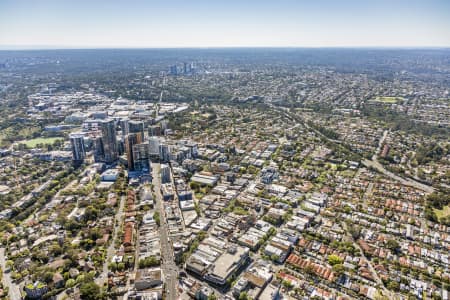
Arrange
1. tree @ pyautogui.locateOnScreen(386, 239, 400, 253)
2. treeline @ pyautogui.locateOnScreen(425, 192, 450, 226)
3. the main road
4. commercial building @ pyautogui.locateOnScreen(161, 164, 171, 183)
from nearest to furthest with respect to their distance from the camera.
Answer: the main road, tree @ pyautogui.locateOnScreen(386, 239, 400, 253), treeline @ pyautogui.locateOnScreen(425, 192, 450, 226), commercial building @ pyautogui.locateOnScreen(161, 164, 171, 183)

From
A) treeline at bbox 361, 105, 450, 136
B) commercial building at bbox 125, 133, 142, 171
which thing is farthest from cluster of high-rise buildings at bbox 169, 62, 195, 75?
commercial building at bbox 125, 133, 142, 171

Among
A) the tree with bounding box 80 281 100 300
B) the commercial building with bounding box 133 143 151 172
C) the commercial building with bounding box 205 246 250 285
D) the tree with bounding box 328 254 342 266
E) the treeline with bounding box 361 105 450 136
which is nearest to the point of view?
the tree with bounding box 80 281 100 300

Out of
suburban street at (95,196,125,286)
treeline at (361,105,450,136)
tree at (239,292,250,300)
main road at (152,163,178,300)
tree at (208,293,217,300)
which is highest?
treeline at (361,105,450,136)

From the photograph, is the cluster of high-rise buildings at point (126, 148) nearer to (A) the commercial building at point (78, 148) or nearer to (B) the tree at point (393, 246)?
(A) the commercial building at point (78, 148)

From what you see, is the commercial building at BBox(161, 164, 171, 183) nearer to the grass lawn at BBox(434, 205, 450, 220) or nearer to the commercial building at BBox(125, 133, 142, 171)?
the commercial building at BBox(125, 133, 142, 171)

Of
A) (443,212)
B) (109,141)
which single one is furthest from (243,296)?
(109,141)

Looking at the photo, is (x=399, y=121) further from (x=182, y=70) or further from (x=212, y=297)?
(x=182, y=70)

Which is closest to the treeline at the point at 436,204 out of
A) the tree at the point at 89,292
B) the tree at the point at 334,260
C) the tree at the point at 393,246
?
the tree at the point at 393,246

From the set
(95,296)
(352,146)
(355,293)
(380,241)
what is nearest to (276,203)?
(380,241)

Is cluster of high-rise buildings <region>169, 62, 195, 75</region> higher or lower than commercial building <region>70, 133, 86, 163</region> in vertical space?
higher

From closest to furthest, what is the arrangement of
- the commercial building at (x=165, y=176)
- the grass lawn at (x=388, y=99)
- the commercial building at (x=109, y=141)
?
the commercial building at (x=165, y=176) < the commercial building at (x=109, y=141) < the grass lawn at (x=388, y=99)

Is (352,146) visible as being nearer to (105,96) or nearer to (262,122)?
(262,122)
